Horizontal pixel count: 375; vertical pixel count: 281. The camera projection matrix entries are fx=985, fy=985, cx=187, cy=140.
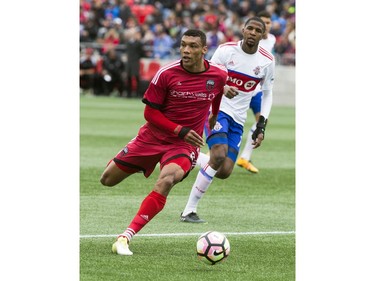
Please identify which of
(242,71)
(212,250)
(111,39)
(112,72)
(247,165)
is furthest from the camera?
(111,39)

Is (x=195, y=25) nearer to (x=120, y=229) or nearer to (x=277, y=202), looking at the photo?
(x=277, y=202)

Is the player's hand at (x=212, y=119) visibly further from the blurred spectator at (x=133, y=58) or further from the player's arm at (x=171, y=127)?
the blurred spectator at (x=133, y=58)

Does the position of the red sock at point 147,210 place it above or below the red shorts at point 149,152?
below

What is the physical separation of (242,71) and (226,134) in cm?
76

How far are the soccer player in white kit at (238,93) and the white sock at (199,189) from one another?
1 cm

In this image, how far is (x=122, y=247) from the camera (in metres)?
8.30

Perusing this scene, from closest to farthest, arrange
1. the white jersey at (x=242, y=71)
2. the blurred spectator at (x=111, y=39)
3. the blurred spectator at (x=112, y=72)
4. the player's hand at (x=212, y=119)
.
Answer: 1. the player's hand at (x=212, y=119)
2. the white jersey at (x=242, y=71)
3. the blurred spectator at (x=112, y=72)
4. the blurred spectator at (x=111, y=39)

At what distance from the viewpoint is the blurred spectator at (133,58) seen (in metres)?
32.8

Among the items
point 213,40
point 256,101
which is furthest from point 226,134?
point 213,40

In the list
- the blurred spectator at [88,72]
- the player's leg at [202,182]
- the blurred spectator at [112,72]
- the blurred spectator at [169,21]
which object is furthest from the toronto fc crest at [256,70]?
the blurred spectator at [169,21]

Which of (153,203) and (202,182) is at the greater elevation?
(153,203)

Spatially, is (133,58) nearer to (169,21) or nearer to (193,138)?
(169,21)

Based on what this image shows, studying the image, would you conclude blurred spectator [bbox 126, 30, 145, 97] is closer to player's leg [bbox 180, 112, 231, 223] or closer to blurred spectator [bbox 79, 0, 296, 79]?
blurred spectator [bbox 79, 0, 296, 79]
